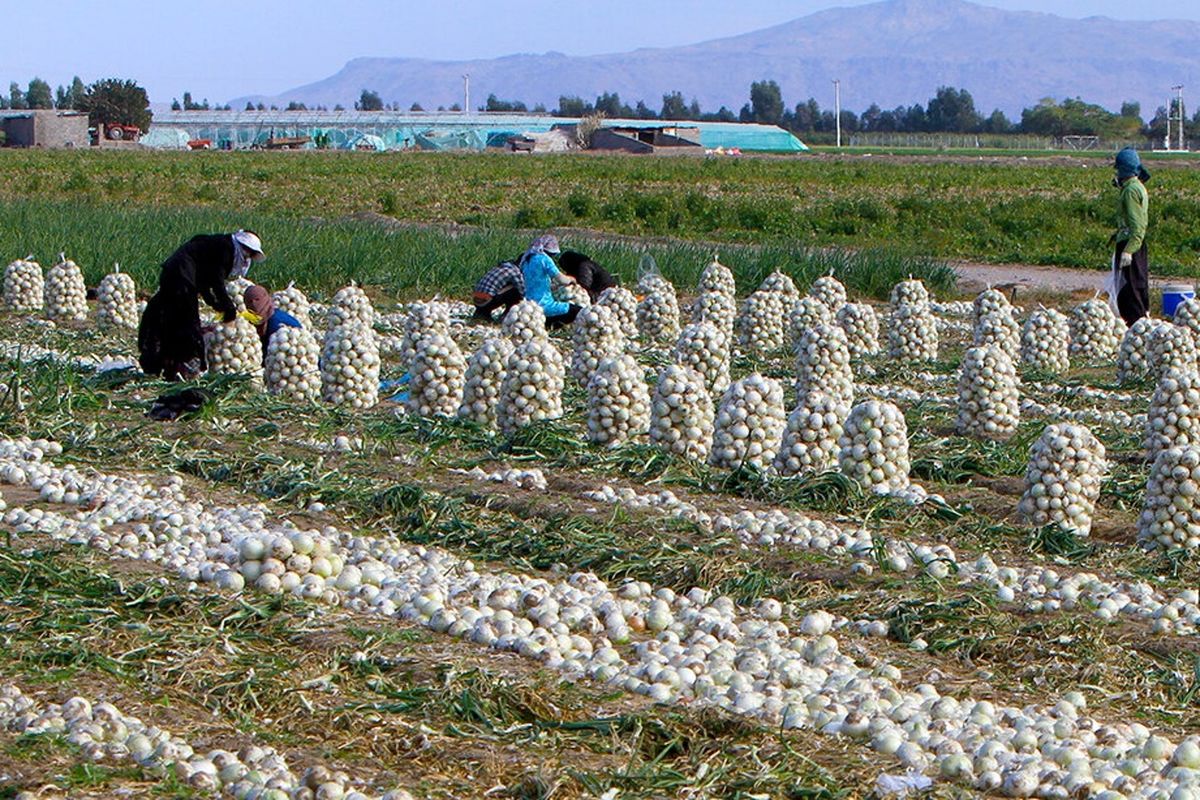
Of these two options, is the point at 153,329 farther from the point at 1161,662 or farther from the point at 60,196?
the point at 60,196

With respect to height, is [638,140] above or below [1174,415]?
above

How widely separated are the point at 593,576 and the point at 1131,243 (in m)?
8.89

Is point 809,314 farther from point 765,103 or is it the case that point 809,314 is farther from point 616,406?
point 765,103

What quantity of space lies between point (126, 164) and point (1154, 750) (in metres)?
46.7

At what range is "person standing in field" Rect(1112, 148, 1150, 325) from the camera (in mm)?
13469

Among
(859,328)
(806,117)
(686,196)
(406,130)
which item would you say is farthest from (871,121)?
(859,328)

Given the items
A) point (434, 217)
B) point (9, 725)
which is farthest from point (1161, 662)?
point (434, 217)

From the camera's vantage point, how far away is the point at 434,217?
30.8m

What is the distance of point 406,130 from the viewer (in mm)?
96250

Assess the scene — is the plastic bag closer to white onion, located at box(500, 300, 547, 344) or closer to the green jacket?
white onion, located at box(500, 300, 547, 344)

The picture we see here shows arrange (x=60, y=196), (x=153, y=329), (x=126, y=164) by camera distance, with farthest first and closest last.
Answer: (x=126, y=164), (x=60, y=196), (x=153, y=329)

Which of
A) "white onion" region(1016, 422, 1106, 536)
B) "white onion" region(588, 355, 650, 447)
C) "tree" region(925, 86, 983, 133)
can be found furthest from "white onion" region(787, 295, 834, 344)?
"tree" region(925, 86, 983, 133)

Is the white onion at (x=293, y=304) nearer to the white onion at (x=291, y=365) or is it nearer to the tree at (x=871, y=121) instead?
the white onion at (x=291, y=365)

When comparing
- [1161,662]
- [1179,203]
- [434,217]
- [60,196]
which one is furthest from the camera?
[60,196]
